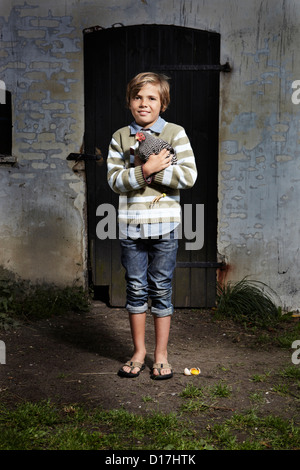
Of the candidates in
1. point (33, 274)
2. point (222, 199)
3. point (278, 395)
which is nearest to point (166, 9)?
point (222, 199)

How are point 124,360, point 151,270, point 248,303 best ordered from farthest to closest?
point 248,303, point 124,360, point 151,270

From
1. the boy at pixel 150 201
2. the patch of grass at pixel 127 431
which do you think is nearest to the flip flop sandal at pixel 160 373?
the boy at pixel 150 201

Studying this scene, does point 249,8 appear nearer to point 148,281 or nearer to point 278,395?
point 148,281

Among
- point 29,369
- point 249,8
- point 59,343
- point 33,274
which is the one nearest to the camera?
point 29,369

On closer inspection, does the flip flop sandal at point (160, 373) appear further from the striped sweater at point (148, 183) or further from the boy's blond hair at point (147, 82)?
the boy's blond hair at point (147, 82)

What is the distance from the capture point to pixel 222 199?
206 inches

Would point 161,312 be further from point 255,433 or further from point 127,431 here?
point 255,433

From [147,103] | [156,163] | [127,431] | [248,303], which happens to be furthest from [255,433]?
[248,303]

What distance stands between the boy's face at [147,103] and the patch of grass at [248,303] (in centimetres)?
242

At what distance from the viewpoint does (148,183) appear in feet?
10.7

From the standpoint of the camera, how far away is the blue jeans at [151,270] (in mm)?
3404

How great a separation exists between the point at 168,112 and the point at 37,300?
226cm

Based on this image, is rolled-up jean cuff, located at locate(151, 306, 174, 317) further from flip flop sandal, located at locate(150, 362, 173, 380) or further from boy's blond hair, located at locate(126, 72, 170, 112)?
boy's blond hair, located at locate(126, 72, 170, 112)

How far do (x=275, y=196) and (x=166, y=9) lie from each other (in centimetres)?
210
